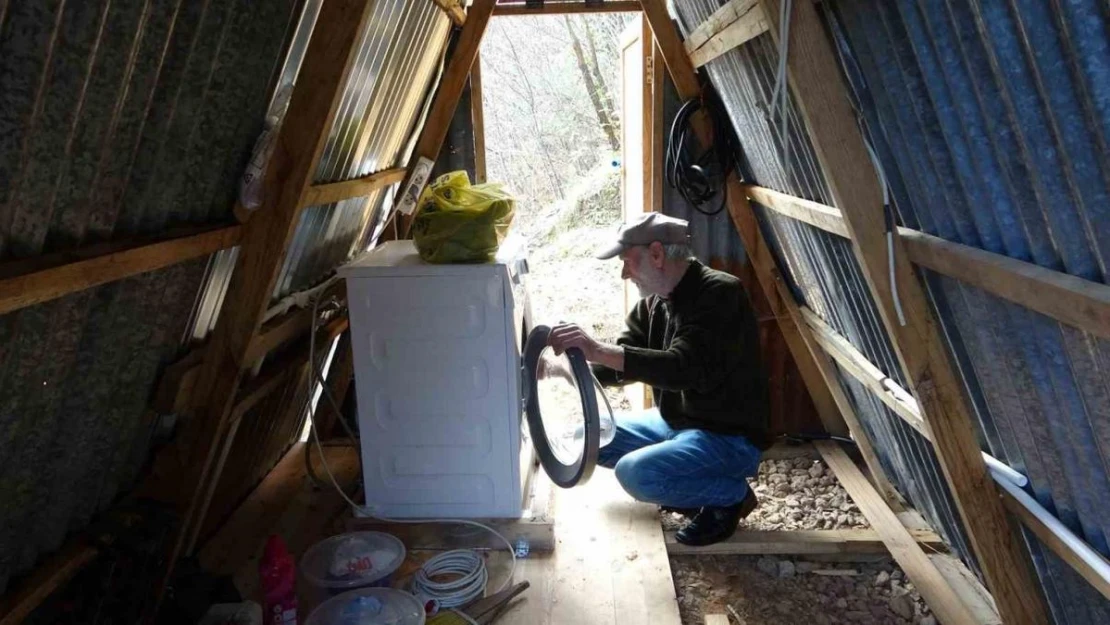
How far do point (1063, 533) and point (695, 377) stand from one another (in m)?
1.36

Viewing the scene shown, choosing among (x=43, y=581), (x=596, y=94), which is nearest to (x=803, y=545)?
(x=43, y=581)

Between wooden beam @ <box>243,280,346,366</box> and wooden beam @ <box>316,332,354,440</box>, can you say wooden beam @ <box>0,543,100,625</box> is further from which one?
wooden beam @ <box>316,332,354,440</box>

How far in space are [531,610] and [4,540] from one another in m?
1.54

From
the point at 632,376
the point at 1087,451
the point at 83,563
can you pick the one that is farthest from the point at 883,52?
the point at 83,563

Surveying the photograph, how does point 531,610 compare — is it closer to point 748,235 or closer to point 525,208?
point 748,235

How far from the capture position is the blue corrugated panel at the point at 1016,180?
127 cm

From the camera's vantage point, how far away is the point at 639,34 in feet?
13.4

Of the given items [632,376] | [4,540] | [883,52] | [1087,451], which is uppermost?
[883,52]

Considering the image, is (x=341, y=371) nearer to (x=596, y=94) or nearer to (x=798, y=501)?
(x=798, y=501)

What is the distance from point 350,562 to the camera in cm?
275

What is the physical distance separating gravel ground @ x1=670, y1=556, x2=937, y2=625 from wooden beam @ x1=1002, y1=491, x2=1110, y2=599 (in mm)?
899

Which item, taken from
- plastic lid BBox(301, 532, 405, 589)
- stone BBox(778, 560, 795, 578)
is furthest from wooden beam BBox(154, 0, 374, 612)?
stone BBox(778, 560, 795, 578)

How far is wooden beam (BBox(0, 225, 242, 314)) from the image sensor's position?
144 cm

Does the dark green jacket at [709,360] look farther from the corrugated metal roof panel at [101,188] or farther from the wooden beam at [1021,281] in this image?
the corrugated metal roof panel at [101,188]
